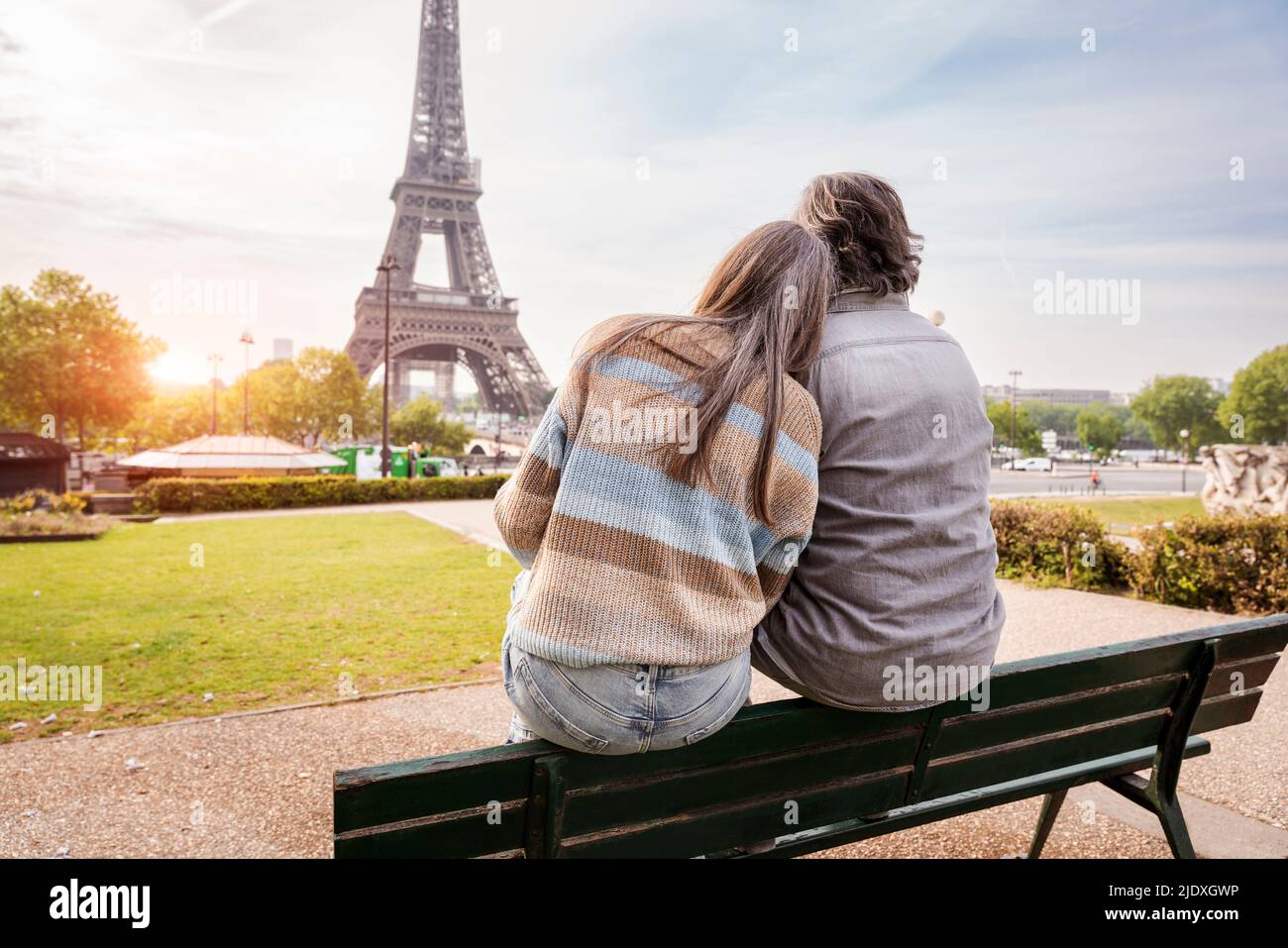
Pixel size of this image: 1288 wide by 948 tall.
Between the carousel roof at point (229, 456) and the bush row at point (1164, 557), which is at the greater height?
the carousel roof at point (229, 456)

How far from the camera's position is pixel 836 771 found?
2.21m

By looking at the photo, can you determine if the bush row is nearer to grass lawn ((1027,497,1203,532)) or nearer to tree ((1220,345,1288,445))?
grass lawn ((1027,497,1203,532))

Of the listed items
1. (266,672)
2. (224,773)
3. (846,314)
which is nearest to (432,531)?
(266,672)

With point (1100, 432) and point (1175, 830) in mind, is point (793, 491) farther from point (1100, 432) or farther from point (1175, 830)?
point (1100, 432)

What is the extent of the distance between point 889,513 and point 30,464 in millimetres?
21211

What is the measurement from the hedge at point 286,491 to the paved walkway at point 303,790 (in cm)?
1528

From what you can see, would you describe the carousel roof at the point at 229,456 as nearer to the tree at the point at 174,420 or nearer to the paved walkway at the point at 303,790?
the paved walkway at the point at 303,790

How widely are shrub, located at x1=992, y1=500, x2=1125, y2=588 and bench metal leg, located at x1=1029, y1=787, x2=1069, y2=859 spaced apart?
19.1 feet

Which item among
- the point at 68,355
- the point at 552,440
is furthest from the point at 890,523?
the point at 68,355

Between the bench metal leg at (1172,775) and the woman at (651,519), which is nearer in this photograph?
the woman at (651,519)

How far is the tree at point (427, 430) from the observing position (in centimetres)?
5209

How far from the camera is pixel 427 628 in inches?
286

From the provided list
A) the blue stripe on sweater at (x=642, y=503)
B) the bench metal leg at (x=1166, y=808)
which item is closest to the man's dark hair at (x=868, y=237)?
the blue stripe on sweater at (x=642, y=503)
